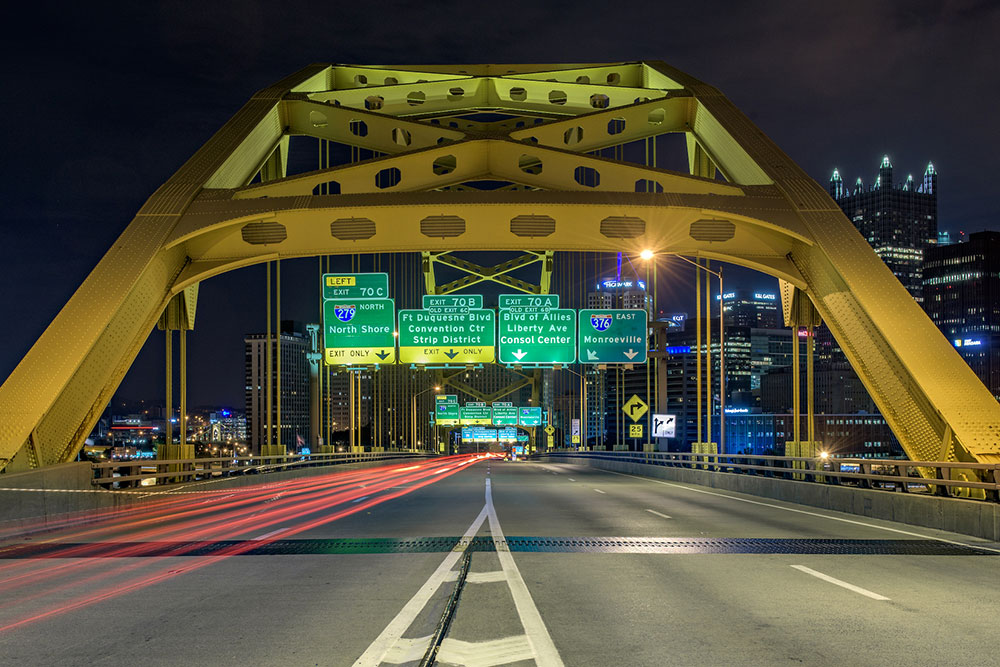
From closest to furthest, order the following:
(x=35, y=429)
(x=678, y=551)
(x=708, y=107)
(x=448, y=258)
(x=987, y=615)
A: (x=987, y=615), (x=678, y=551), (x=35, y=429), (x=708, y=107), (x=448, y=258)

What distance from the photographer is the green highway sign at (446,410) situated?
103931 mm

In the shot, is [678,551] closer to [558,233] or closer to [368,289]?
[558,233]

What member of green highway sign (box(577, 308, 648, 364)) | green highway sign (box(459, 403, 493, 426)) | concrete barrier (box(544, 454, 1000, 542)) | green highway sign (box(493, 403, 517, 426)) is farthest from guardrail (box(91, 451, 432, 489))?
green highway sign (box(493, 403, 517, 426))

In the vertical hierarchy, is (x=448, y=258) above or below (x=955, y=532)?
above

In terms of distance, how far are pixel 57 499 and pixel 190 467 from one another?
1747 centimetres

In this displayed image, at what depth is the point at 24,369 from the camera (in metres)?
17.5

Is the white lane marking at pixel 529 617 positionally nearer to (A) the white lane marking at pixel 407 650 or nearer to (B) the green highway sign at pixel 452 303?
(A) the white lane marking at pixel 407 650

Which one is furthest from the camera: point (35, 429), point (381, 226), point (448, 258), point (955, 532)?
point (448, 258)

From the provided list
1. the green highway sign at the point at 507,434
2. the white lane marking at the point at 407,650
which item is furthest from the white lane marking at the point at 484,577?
the green highway sign at the point at 507,434

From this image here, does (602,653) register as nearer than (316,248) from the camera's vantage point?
Yes

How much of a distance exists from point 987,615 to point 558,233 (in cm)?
1643

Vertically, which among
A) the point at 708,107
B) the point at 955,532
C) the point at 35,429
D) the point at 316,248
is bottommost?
the point at 955,532

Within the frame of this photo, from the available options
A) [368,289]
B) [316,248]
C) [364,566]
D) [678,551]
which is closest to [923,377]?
[678,551]

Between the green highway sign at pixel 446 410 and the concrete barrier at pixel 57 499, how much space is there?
271 ft
